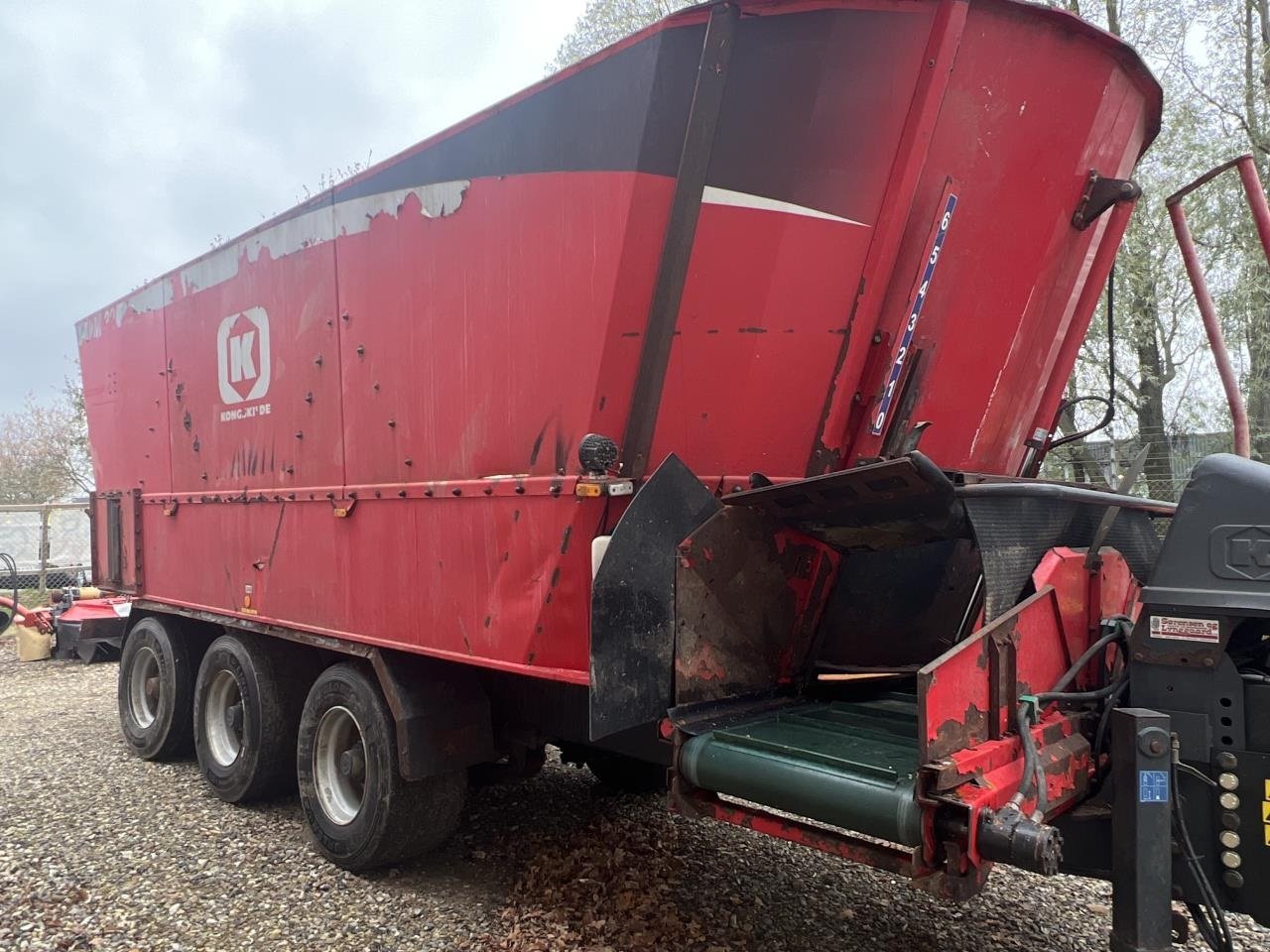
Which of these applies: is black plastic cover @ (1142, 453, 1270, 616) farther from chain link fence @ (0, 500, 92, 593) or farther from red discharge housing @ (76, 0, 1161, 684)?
chain link fence @ (0, 500, 92, 593)

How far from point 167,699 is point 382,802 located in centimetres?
307

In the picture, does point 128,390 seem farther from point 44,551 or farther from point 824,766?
point 44,551

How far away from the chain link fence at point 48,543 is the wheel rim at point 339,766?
15.0m

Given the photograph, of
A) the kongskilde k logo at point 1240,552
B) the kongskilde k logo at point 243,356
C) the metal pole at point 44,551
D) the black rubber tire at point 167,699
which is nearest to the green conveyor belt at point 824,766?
the kongskilde k logo at point 1240,552

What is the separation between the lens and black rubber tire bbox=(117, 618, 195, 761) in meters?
6.41

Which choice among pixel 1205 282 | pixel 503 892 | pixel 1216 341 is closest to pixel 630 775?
pixel 503 892

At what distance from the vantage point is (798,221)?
3092mm

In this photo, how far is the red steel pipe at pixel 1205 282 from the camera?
3.03 meters

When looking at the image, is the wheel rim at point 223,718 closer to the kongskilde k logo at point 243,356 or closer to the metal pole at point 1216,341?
the kongskilde k logo at point 243,356

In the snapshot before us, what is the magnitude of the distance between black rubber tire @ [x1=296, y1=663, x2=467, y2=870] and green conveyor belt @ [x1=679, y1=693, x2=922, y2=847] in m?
1.83

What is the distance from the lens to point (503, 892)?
4.23m

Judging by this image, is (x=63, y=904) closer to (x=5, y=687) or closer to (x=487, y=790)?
(x=487, y=790)

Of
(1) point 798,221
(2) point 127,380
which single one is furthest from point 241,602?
(1) point 798,221

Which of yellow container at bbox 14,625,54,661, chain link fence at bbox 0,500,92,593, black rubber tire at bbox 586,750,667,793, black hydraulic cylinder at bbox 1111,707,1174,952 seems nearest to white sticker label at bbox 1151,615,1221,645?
black hydraulic cylinder at bbox 1111,707,1174,952
